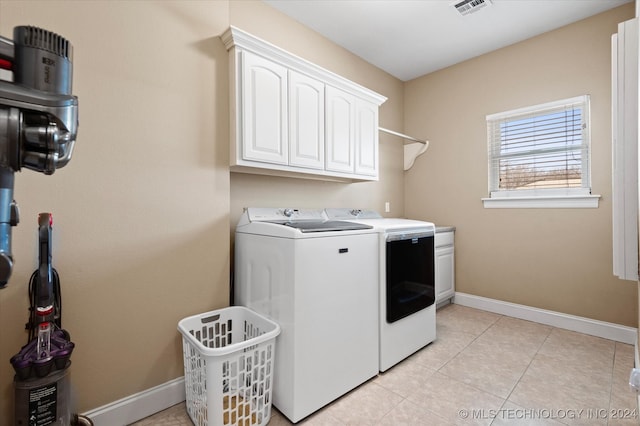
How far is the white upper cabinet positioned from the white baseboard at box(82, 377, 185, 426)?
1.30m

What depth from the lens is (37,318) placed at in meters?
1.17

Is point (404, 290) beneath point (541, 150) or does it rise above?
beneath

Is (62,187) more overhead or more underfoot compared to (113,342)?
more overhead

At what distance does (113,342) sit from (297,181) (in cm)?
161

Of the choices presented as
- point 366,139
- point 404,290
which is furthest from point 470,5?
point 404,290

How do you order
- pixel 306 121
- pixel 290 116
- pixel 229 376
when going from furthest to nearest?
pixel 306 121
pixel 290 116
pixel 229 376

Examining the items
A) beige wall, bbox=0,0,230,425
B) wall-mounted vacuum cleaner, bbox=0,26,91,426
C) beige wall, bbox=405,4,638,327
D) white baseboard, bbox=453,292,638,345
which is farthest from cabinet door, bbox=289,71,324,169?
white baseboard, bbox=453,292,638,345

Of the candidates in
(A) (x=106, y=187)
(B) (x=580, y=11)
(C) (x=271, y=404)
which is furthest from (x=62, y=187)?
(B) (x=580, y=11)

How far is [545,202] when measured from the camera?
275cm

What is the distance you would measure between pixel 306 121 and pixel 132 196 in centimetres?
121

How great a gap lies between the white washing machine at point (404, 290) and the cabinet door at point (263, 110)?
87 centimetres

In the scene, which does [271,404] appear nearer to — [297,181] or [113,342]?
[113,342]

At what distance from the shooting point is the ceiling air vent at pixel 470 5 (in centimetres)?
230

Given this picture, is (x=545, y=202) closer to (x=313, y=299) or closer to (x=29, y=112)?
(x=313, y=299)
